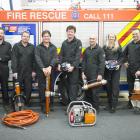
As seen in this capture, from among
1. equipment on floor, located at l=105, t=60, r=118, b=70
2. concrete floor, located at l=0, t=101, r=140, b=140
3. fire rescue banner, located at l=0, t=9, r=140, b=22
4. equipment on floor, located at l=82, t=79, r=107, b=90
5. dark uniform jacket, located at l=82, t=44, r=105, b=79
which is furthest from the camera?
fire rescue banner, located at l=0, t=9, r=140, b=22

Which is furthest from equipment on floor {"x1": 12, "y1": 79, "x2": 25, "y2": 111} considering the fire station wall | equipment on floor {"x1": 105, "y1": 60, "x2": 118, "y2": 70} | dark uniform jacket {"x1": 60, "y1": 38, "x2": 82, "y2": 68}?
equipment on floor {"x1": 105, "y1": 60, "x2": 118, "y2": 70}

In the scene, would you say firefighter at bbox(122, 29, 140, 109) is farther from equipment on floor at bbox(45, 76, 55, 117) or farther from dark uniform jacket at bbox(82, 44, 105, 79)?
equipment on floor at bbox(45, 76, 55, 117)

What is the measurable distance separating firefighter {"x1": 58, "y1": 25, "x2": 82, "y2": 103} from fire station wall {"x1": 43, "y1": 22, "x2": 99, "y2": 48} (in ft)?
1.63

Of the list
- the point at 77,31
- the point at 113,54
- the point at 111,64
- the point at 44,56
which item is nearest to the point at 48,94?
the point at 44,56

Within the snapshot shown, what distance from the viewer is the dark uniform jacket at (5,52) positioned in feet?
23.1

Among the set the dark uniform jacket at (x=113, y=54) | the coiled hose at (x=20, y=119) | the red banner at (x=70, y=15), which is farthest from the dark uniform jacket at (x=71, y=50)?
the coiled hose at (x=20, y=119)

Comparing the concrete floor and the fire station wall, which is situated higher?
the fire station wall

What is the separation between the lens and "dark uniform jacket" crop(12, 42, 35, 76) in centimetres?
699

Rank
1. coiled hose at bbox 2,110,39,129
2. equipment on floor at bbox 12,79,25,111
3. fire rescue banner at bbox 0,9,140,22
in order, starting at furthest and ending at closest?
fire rescue banner at bbox 0,9,140,22, equipment on floor at bbox 12,79,25,111, coiled hose at bbox 2,110,39,129

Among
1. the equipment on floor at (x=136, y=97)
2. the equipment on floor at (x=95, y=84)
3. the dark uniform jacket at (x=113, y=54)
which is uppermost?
the dark uniform jacket at (x=113, y=54)

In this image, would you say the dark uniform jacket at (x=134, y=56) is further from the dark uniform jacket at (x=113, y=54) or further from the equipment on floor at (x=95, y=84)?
the equipment on floor at (x=95, y=84)

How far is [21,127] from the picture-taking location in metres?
5.92

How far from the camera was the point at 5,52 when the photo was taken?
705 cm

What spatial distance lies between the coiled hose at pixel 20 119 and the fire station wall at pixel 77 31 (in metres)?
1.85
